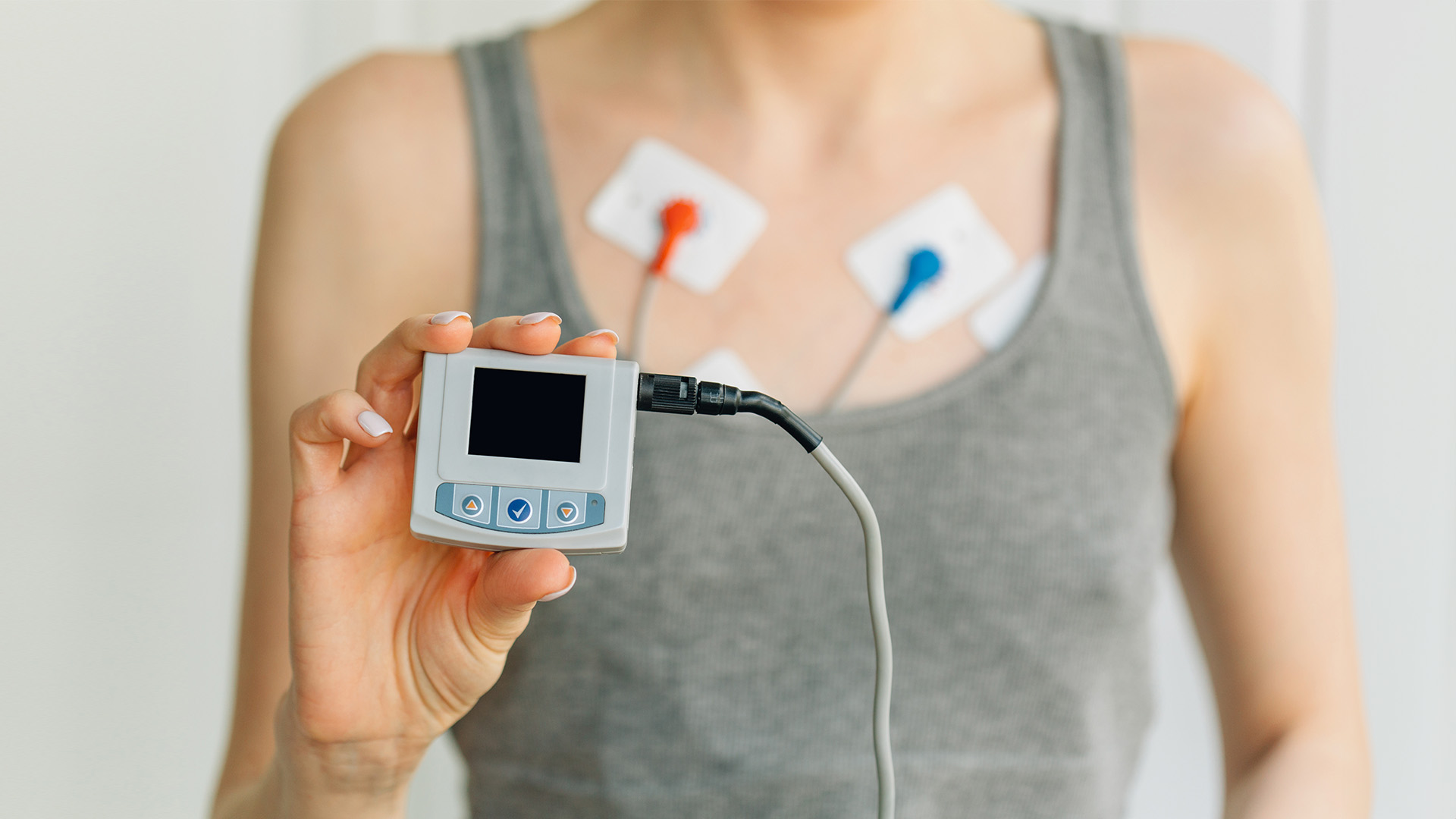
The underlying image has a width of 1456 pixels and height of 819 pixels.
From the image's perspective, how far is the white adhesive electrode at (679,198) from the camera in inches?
31.9

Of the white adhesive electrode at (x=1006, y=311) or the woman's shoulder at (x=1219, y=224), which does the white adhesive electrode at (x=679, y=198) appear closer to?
the white adhesive electrode at (x=1006, y=311)

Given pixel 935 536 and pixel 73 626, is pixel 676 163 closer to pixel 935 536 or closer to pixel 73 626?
pixel 935 536

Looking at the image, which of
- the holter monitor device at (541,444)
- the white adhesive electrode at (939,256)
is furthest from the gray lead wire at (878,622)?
the white adhesive electrode at (939,256)

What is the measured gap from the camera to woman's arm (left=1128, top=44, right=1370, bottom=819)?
82 cm

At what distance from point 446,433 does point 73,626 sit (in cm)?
57

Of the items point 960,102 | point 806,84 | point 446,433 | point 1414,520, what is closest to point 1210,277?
point 960,102

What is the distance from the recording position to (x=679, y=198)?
82 cm

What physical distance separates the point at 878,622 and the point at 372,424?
0.28 metres

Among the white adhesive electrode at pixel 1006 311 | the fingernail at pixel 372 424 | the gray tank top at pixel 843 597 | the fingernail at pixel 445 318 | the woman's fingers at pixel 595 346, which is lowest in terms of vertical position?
the gray tank top at pixel 843 597

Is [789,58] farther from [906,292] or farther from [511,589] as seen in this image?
[511,589]

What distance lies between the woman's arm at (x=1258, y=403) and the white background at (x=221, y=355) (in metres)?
0.38

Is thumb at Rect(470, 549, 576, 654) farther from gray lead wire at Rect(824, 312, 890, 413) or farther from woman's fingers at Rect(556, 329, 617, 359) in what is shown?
gray lead wire at Rect(824, 312, 890, 413)

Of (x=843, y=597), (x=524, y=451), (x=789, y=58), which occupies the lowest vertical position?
(x=843, y=597)

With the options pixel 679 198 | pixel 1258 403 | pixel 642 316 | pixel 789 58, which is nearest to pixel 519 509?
pixel 642 316
